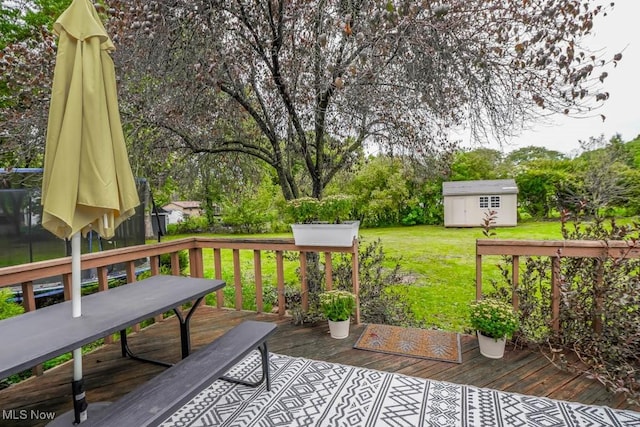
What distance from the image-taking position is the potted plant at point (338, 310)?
3.02m

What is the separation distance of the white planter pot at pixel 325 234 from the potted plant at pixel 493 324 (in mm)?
1272

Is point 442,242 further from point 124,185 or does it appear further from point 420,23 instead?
point 124,185

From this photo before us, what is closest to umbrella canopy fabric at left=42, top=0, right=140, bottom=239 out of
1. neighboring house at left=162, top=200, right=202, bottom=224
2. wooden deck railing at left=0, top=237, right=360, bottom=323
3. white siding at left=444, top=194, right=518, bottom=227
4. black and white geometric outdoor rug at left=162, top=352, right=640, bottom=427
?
wooden deck railing at left=0, top=237, right=360, bottom=323

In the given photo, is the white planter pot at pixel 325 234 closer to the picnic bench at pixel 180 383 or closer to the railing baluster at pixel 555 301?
the picnic bench at pixel 180 383

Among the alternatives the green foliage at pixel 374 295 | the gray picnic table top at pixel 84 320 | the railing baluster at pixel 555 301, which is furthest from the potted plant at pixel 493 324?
the gray picnic table top at pixel 84 320

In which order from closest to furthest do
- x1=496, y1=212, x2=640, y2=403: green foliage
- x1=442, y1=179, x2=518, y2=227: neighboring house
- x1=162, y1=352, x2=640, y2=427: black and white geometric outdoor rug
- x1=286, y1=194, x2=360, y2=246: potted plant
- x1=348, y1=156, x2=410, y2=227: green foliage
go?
x1=162, y1=352, x2=640, y2=427: black and white geometric outdoor rug < x1=496, y1=212, x2=640, y2=403: green foliage < x1=286, y1=194, x2=360, y2=246: potted plant < x1=348, y1=156, x2=410, y2=227: green foliage < x1=442, y1=179, x2=518, y2=227: neighboring house

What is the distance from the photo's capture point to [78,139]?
1.57m

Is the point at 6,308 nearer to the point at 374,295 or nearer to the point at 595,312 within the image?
the point at 374,295

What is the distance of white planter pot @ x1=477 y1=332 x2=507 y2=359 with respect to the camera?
2.60 metres

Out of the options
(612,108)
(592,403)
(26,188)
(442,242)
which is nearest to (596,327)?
(592,403)

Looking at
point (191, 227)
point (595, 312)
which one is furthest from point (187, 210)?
point (595, 312)

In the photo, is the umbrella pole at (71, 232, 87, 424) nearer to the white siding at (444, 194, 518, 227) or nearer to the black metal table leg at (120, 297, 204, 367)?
the black metal table leg at (120, 297, 204, 367)

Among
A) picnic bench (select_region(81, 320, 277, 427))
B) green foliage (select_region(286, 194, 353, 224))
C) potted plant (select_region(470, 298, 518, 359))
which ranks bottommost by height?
potted plant (select_region(470, 298, 518, 359))

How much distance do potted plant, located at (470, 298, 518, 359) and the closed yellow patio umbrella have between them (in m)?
2.74
